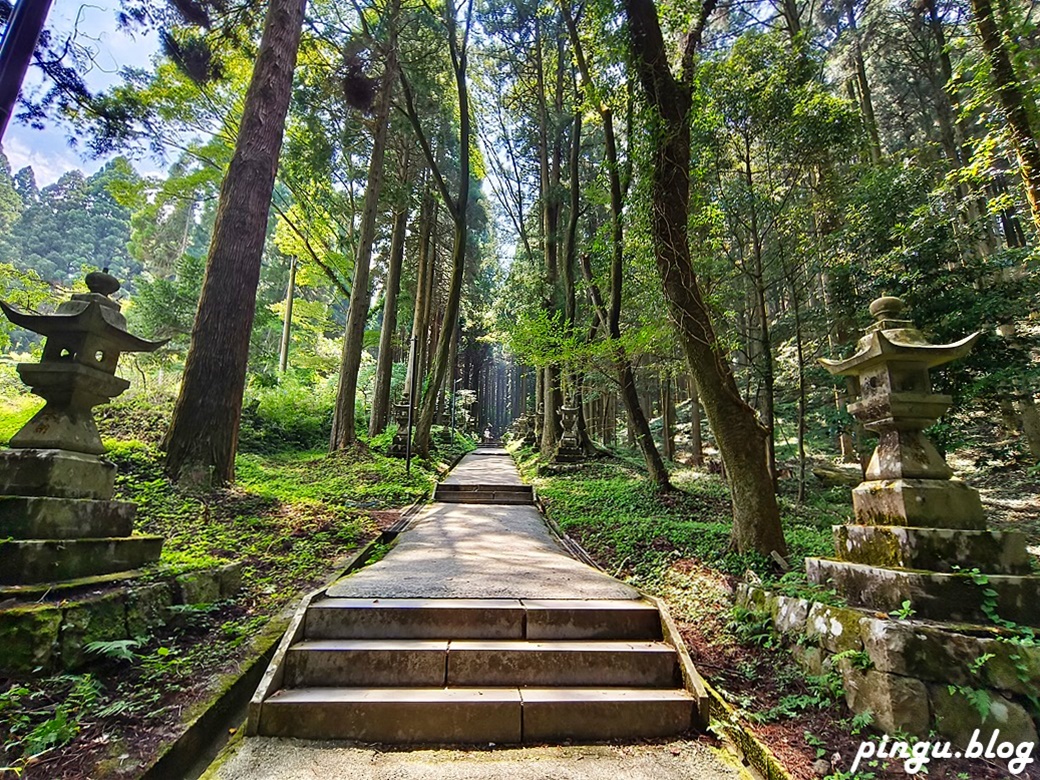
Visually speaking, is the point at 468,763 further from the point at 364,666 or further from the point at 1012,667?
the point at 1012,667

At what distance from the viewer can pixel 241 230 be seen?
18.0 feet

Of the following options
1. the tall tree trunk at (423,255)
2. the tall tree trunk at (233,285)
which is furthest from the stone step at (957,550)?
the tall tree trunk at (423,255)

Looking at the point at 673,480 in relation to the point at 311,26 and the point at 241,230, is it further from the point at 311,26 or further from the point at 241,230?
the point at 311,26

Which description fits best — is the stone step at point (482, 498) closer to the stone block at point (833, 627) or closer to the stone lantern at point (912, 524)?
the stone lantern at point (912, 524)

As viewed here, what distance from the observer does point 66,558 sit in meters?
2.52

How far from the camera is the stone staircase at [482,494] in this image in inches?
338

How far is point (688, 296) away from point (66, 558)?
523 cm

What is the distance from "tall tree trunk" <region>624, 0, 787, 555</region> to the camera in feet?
13.7

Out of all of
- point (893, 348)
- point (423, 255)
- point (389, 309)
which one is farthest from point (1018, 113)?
point (423, 255)

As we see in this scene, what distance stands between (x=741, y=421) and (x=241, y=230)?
6189 millimetres

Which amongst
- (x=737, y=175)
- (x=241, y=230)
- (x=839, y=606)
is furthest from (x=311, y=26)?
(x=839, y=606)

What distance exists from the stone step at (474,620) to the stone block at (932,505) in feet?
5.48

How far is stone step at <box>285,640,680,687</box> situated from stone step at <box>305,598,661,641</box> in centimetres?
12

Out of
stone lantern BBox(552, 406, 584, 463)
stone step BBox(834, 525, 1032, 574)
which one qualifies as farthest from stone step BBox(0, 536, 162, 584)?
stone lantern BBox(552, 406, 584, 463)
